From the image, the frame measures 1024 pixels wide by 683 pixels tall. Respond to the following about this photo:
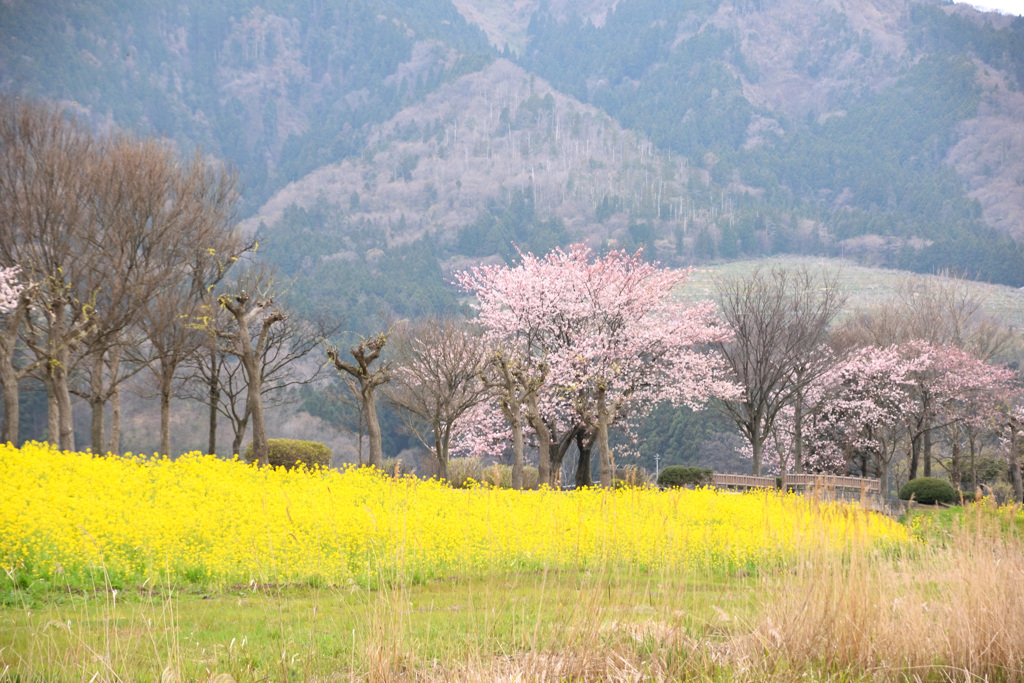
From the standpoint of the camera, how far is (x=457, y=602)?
664 centimetres

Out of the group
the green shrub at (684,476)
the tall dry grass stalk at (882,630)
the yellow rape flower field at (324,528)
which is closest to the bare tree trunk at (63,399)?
the yellow rape flower field at (324,528)

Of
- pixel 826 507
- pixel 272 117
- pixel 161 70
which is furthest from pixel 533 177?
pixel 826 507

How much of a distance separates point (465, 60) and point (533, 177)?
163 feet

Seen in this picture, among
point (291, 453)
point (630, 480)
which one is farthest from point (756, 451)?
point (291, 453)

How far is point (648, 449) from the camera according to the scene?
4125 cm

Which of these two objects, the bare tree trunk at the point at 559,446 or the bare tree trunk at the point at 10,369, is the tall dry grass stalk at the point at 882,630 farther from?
the bare tree trunk at the point at 559,446

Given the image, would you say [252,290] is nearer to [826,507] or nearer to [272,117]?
[826,507]

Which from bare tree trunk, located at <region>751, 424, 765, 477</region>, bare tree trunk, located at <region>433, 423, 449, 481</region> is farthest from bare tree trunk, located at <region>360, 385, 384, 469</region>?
bare tree trunk, located at <region>751, 424, 765, 477</region>

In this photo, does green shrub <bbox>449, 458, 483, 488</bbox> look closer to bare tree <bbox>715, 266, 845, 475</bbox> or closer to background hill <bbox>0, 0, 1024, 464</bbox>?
bare tree <bbox>715, 266, 845, 475</bbox>

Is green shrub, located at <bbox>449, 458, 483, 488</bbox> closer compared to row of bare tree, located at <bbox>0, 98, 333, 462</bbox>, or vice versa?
row of bare tree, located at <bbox>0, 98, 333, 462</bbox>

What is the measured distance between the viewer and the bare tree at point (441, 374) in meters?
25.7

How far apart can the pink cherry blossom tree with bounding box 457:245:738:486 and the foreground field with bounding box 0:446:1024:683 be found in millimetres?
15236

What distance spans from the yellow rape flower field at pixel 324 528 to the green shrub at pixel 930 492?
41.7 ft

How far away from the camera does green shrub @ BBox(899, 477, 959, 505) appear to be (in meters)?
23.3
